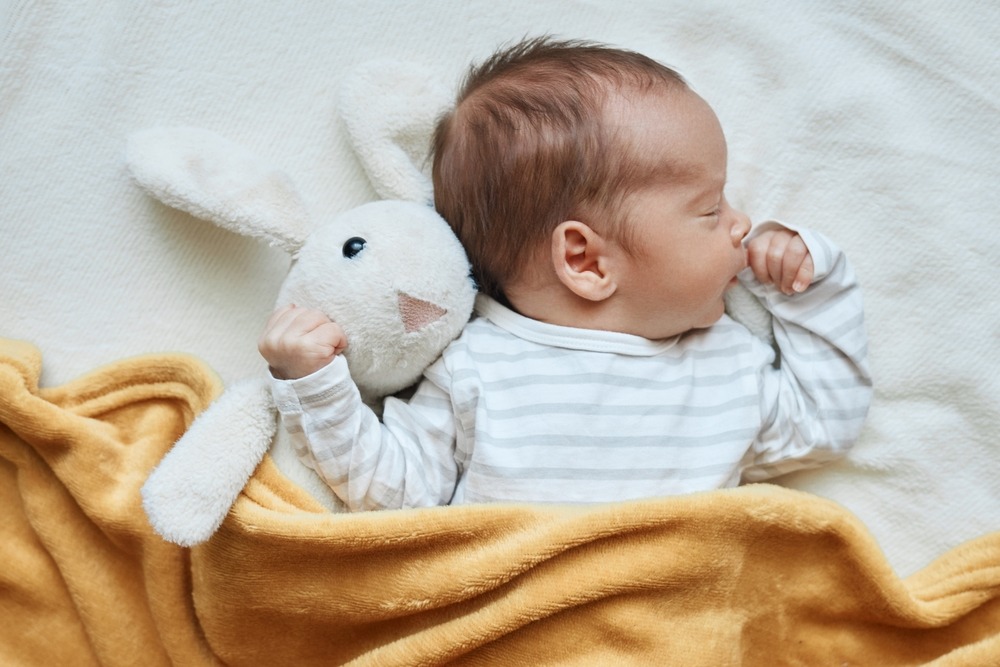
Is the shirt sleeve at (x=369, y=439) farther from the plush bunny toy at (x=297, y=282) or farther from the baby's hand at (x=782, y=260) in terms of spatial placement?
the baby's hand at (x=782, y=260)

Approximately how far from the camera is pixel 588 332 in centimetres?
109

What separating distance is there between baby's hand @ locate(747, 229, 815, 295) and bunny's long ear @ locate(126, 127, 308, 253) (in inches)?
20.8

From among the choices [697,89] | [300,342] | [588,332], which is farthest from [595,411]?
[697,89]

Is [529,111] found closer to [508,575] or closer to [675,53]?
[675,53]

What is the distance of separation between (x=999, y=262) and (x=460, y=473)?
69cm

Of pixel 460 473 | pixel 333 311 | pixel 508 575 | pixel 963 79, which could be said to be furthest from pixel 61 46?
pixel 963 79

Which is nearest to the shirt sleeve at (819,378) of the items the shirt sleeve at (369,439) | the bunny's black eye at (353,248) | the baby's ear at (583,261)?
the baby's ear at (583,261)

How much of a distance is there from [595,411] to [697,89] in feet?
1.45

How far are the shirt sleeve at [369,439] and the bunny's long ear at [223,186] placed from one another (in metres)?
0.17

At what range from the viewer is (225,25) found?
117cm

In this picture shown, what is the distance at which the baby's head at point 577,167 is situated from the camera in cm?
103

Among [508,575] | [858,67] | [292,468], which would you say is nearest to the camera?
[508,575]

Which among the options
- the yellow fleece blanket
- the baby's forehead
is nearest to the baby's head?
the baby's forehead

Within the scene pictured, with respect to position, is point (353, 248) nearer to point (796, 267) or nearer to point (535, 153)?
point (535, 153)
